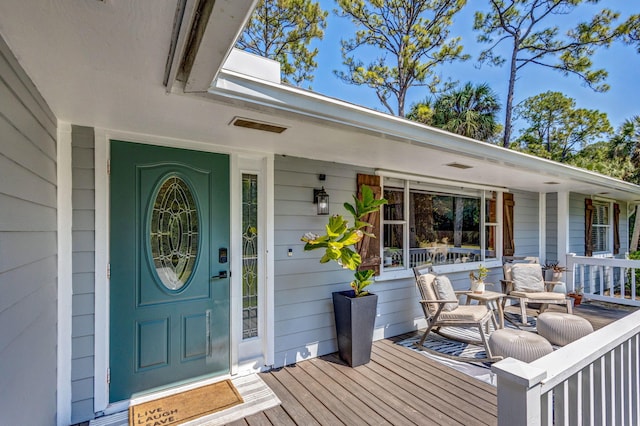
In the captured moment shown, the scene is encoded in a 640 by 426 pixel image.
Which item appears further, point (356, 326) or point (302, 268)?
point (302, 268)

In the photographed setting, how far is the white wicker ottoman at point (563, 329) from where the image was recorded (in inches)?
137

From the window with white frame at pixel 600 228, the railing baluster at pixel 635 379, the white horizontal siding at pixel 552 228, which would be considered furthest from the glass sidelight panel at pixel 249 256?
the window with white frame at pixel 600 228

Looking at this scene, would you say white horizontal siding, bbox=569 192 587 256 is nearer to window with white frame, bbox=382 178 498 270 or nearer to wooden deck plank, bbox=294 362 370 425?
window with white frame, bbox=382 178 498 270

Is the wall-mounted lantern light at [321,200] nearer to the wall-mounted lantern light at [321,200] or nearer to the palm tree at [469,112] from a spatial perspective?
the wall-mounted lantern light at [321,200]

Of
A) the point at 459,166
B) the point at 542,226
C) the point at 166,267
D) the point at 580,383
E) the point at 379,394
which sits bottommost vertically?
the point at 379,394

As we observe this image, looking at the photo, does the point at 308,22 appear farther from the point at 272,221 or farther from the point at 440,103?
the point at 272,221

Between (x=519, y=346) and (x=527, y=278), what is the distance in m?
2.55

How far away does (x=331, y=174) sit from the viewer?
12.6 ft

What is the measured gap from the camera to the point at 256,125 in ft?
7.97

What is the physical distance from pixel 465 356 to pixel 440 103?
9.78 m

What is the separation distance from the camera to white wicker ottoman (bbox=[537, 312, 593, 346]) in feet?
11.4

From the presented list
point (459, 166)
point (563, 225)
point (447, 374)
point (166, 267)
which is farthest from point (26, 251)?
point (563, 225)

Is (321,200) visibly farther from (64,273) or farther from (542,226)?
(542,226)

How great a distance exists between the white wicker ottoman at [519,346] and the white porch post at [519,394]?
212 centimetres
